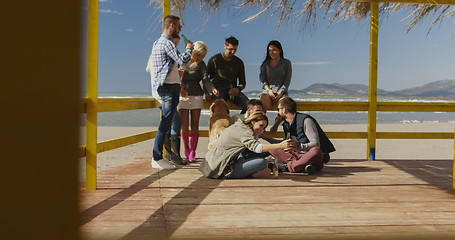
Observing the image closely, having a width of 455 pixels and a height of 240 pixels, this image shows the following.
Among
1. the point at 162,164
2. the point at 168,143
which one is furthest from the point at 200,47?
the point at 162,164

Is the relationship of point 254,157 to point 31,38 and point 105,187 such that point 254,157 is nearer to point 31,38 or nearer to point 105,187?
Result: point 105,187

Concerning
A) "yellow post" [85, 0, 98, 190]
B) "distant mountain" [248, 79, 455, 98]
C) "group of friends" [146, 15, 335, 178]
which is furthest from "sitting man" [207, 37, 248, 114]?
"distant mountain" [248, 79, 455, 98]

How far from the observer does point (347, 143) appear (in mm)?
15203

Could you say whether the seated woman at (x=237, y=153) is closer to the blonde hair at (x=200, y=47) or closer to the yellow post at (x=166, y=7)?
the blonde hair at (x=200, y=47)

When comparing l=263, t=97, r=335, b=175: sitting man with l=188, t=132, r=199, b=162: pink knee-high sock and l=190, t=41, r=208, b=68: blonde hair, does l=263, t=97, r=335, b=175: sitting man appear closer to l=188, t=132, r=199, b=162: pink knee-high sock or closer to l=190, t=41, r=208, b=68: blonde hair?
l=188, t=132, r=199, b=162: pink knee-high sock

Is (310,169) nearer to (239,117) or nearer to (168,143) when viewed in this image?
(239,117)

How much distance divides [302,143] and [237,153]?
102 cm

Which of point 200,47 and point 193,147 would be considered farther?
point 193,147

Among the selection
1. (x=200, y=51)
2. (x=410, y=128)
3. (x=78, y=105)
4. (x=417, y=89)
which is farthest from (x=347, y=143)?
(x=417, y=89)

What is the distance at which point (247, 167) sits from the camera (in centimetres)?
461

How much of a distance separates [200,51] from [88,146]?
7.59 ft

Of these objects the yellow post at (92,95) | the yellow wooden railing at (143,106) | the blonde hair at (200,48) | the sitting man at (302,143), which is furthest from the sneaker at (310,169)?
the yellow post at (92,95)

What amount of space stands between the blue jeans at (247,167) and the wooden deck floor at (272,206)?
135 mm

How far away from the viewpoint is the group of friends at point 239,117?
179 inches
